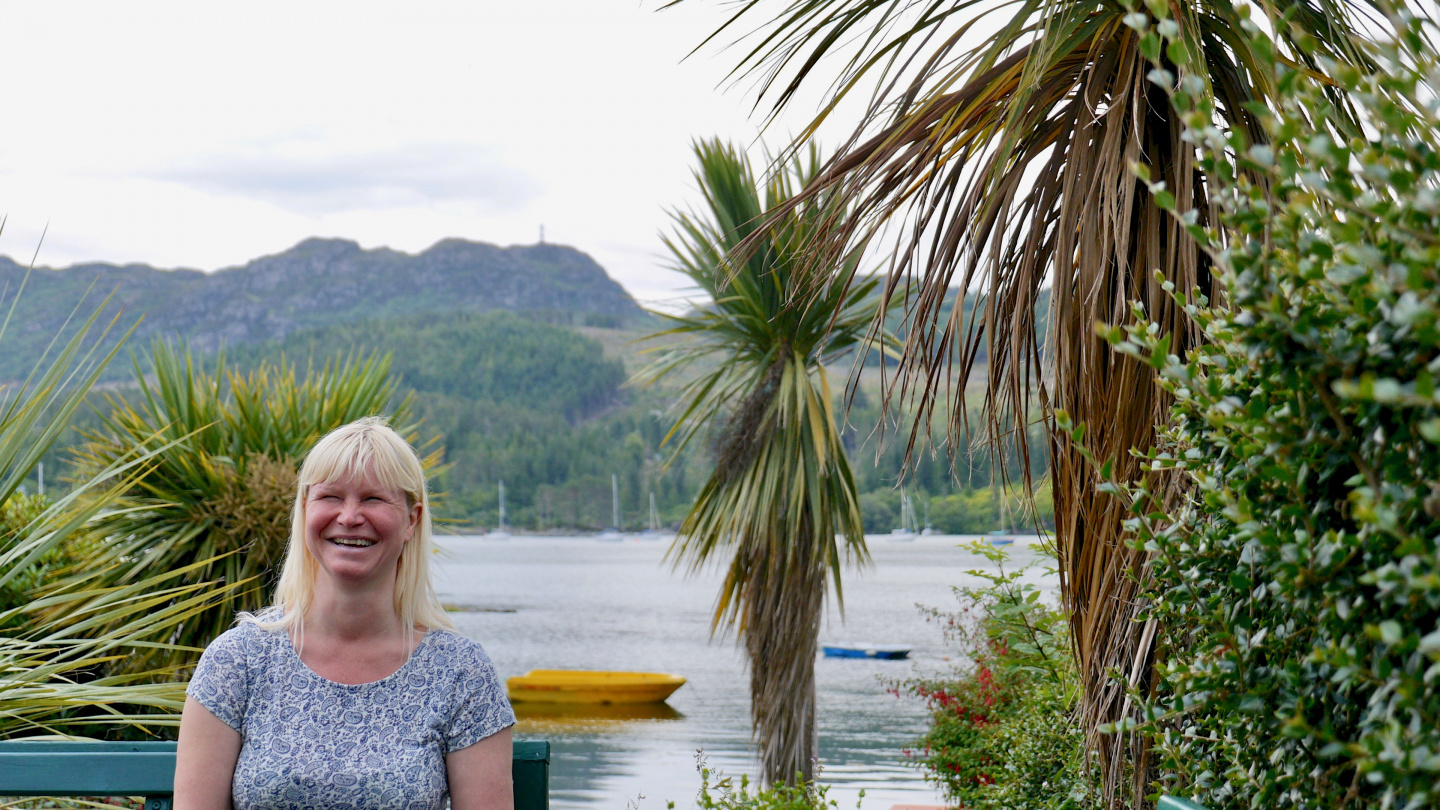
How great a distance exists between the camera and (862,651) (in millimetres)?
33344

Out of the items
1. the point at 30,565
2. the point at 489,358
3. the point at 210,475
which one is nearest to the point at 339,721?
the point at 30,565

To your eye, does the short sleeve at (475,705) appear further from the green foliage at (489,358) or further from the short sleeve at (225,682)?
the green foliage at (489,358)

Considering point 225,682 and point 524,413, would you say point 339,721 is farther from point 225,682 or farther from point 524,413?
point 524,413

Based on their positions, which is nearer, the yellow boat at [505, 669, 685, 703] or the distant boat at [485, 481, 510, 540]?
the yellow boat at [505, 669, 685, 703]

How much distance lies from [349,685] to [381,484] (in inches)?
15.4

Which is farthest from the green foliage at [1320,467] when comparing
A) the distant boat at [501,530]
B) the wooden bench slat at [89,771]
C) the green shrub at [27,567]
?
the distant boat at [501,530]

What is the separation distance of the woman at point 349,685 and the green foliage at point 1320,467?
4.23ft

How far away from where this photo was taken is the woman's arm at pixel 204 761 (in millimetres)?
1982

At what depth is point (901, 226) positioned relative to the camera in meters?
2.66

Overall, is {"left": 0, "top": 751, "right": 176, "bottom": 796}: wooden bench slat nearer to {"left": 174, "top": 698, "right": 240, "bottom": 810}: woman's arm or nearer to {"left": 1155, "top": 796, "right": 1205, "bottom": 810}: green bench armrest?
{"left": 174, "top": 698, "right": 240, "bottom": 810}: woman's arm

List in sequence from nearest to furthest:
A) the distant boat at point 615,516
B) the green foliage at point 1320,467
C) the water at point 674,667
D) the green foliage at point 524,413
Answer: the green foliage at point 1320,467 < the water at point 674,667 < the distant boat at point 615,516 < the green foliage at point 524,413

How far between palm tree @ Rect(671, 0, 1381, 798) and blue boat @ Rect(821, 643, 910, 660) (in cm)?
3074

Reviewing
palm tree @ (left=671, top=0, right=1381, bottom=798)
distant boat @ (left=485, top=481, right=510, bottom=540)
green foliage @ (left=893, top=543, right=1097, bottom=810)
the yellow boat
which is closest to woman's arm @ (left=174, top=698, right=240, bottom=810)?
palm tree @ (left=671, top=0, right=1381, bottom=798)

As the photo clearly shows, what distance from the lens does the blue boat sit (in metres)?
32.4
